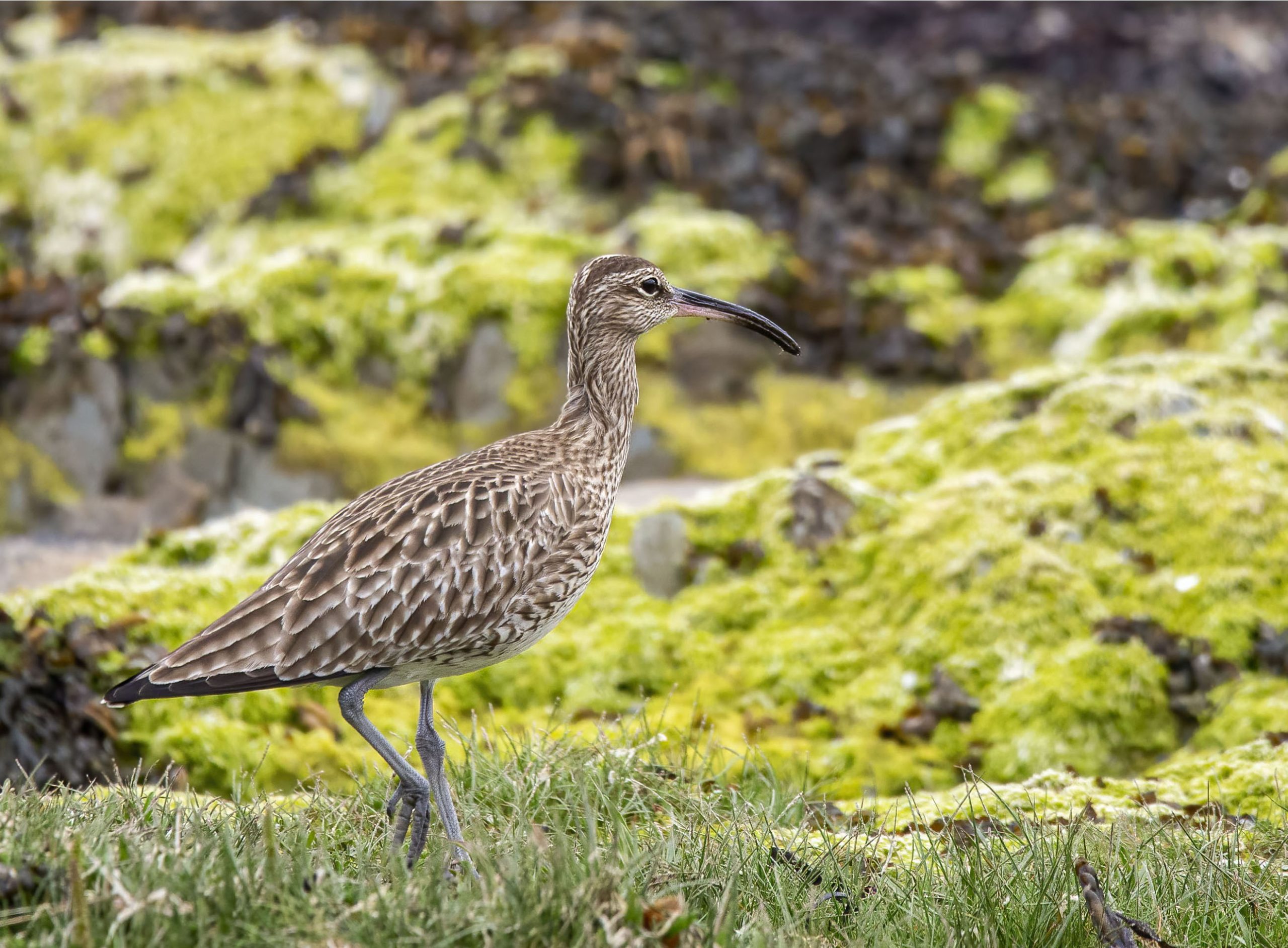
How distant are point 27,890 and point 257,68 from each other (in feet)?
47.0

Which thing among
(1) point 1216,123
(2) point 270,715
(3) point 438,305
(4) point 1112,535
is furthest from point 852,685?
(1) point 1216,123

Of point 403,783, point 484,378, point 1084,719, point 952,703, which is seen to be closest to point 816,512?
point 952,703

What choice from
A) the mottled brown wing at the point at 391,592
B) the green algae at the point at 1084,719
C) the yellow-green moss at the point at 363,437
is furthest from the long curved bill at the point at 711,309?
the yellow-green moss at the point at 363,437

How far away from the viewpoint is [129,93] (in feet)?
54.4

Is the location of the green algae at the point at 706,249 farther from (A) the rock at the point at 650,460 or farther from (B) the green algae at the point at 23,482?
(B) the green algae at the point at 23,482

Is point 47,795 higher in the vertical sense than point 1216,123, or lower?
lower

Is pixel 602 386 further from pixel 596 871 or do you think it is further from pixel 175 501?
pixel 175 501

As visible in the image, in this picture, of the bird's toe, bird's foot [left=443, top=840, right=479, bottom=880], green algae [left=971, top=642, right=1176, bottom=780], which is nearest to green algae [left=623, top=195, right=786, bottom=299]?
green algae [left=971, top=642, right=1176, bottom=780]

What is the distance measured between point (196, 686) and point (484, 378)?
7.87m

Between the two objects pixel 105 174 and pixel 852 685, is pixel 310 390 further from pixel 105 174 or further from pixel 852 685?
pixel 852 685

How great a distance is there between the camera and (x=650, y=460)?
40.3 feet

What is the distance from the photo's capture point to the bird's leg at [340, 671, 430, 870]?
516 cm

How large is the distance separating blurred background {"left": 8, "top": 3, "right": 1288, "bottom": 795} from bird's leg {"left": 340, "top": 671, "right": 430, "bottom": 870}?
7.79 ft

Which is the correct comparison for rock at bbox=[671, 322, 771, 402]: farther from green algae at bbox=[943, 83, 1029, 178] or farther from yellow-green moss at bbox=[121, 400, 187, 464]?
green algae at bbox=[943, 83, 1029, 178]
